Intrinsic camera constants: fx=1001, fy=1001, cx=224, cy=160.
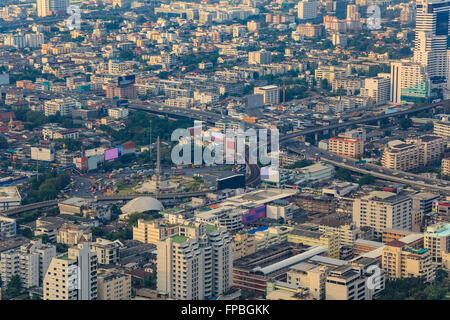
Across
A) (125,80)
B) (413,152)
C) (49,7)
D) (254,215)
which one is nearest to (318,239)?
(254,215)

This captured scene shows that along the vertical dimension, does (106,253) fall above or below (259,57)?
below

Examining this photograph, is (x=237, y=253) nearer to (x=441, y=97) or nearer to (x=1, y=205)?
(x=1, y=205)

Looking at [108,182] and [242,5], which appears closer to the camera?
[108,182]

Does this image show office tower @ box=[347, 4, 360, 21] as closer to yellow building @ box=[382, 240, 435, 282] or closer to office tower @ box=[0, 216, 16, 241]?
office tower @ box=[0, 216, 16, 241]

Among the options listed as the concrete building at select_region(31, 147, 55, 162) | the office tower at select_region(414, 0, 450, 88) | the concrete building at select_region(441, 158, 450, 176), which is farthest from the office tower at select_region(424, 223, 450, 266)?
the office tower at select_region(414, 0, 450, 88)

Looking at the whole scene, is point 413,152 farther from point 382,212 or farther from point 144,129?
point 144,129

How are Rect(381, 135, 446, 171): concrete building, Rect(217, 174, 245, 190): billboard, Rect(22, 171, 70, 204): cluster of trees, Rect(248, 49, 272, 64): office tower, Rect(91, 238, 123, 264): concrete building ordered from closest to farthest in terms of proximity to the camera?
Rect(91, 238, 123, 264): concrete building, Rect(22, 171, 70, 204): cluster of trees, Rect(217, 174, 245, 190): billboard, Rect(381, 135, 446, 171): concrete building, Rect(248, 49, 272, 64): office tower

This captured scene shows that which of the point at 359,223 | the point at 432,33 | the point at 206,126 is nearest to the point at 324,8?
the point at 432,33
